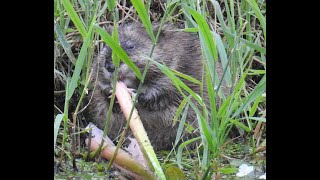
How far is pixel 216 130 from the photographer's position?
1.65 meters

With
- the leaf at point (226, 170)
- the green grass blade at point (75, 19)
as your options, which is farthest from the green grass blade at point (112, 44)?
the leaf at point (226, 170)

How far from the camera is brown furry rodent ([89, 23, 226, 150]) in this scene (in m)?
1.88

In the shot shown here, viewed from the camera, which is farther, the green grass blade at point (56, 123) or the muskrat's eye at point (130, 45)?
the muskrat's eye at point (130, 45)

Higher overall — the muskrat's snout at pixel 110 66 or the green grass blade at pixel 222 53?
the green grass blade at pixel 222 53

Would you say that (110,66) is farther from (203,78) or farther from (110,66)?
(203,78)

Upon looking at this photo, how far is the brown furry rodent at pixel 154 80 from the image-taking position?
1.88 metres

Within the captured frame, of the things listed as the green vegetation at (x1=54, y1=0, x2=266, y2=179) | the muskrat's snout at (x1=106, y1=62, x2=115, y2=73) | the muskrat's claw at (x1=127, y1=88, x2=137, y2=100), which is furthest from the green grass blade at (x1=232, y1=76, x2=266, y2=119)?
the muskrat's snout at (x1=106, y1=62, x2=115, y2=73)

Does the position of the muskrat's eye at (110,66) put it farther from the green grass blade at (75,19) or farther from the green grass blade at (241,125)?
the green grass blade at (241,125)

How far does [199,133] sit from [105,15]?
463mm

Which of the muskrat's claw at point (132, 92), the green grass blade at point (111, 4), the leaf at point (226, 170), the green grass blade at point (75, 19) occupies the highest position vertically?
the green grass blade at point (111, 4)

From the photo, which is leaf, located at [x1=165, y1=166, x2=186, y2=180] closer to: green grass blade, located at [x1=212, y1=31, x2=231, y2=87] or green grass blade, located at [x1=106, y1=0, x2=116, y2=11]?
green grass blade, located at [x1=212, y1=31, x2=231, y2=87]

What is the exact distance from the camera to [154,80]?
2137mm

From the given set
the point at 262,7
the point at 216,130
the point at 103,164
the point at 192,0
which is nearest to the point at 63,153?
the point at 103,164
